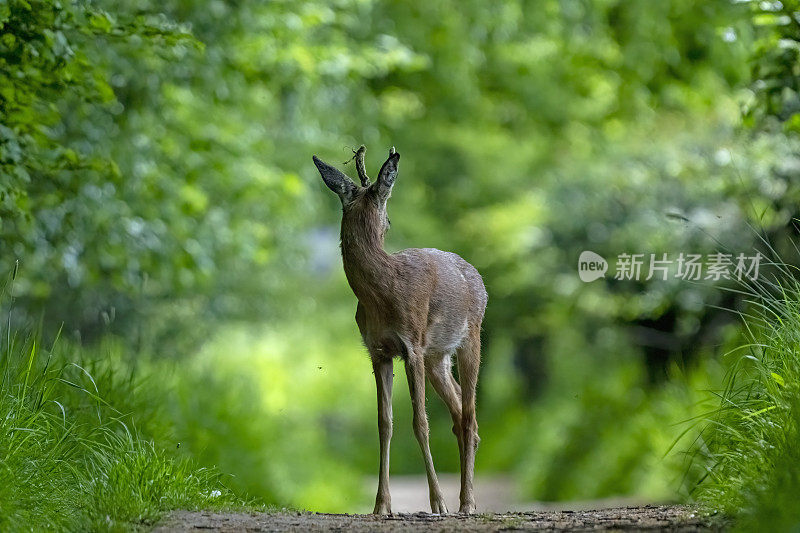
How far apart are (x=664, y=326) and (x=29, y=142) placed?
11.3 m

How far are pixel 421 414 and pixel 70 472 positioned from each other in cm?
202

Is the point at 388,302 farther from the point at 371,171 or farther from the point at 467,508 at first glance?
the point at 371,171

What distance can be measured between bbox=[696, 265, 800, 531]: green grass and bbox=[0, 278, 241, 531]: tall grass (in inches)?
112

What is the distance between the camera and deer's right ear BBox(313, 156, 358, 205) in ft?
23.0

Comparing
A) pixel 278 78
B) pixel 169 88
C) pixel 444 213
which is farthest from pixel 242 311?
pixel 444 213

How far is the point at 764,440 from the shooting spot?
5930mm

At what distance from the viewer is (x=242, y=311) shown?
65.7ft

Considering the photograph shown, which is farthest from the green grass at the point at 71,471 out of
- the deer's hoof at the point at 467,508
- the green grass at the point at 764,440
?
the green grass at the point at 764,440

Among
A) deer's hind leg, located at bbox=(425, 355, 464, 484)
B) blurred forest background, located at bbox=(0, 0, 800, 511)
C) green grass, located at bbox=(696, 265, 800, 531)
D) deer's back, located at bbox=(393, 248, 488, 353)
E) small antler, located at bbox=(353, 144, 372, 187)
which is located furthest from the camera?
blurred forest background, located at bbox=(0, 0, 800, 511)

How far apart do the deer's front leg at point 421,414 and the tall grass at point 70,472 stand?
4.04 ft

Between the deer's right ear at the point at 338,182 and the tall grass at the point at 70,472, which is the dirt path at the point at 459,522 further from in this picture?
the deer's right ear at the point at 338,182
